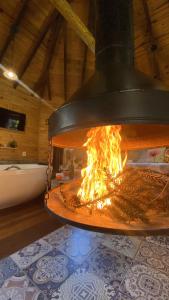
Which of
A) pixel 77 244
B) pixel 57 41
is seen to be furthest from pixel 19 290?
pixel 57 41

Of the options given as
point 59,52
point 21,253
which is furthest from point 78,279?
point 59,52

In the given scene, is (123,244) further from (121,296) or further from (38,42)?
(38,42)

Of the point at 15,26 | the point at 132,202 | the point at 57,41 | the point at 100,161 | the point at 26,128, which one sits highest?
the point at 57,41

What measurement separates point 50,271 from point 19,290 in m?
0.21

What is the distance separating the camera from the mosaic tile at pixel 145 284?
2.87 feet

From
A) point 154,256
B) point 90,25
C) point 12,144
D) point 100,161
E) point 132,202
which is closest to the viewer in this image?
point 132,202

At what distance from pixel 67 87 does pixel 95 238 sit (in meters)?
3.69

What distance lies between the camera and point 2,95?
3422mm

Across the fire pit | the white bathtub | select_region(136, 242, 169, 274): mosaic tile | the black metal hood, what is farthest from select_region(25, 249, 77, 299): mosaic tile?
the white bathtub

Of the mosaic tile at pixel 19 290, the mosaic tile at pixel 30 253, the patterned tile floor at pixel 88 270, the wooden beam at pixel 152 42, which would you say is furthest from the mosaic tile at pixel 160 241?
the wooden beam at pixel 152 42

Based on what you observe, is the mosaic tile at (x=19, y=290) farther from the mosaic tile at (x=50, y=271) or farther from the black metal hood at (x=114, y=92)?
the black metal hood at (x=114, y=92)

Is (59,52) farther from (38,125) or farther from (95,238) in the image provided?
(95,238)

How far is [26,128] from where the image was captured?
3.92m

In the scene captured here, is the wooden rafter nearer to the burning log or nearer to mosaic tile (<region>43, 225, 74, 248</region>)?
the burning log
